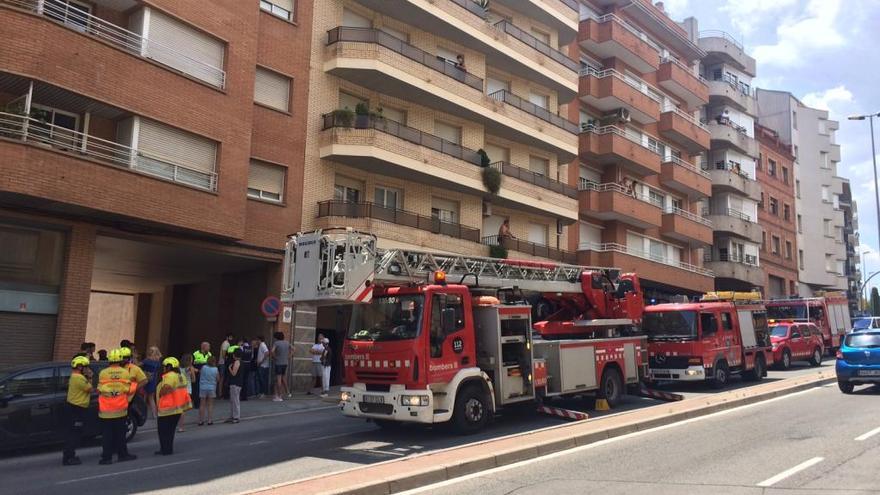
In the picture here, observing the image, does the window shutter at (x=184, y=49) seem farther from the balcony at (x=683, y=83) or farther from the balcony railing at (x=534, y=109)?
the balcony at (x=683, y=83)

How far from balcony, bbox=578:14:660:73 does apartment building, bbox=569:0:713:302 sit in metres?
0.05

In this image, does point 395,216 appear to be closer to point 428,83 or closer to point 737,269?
point 428,83

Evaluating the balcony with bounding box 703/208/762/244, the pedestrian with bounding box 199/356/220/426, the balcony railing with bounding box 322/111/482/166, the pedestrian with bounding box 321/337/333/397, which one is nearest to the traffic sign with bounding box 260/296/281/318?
the pedestrian with bounding box 321/337/333/397

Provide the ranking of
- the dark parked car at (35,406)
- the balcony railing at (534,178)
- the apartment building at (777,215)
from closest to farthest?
1. the dark parked car at (35,406)
2. the balcony railing at (534,178)
3. the apartment building at (777,215)

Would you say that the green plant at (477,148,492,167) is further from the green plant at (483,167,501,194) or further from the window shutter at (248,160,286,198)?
the window shutter at (248,160,286,198)

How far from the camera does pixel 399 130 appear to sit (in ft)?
70.4

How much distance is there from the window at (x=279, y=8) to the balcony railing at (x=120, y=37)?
3332 mm

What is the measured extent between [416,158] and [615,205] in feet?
39.3

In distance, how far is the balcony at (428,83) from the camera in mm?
20766

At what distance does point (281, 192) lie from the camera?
19.6 m

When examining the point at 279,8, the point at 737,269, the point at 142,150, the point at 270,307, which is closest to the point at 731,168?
the point at 737,269

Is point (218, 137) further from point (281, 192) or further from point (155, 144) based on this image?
point (281, 192)

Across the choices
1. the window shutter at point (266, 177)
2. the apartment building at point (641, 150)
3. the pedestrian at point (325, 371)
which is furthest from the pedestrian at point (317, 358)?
the apartment building at point (641, 150)

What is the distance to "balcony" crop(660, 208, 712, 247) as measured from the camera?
112 ft
